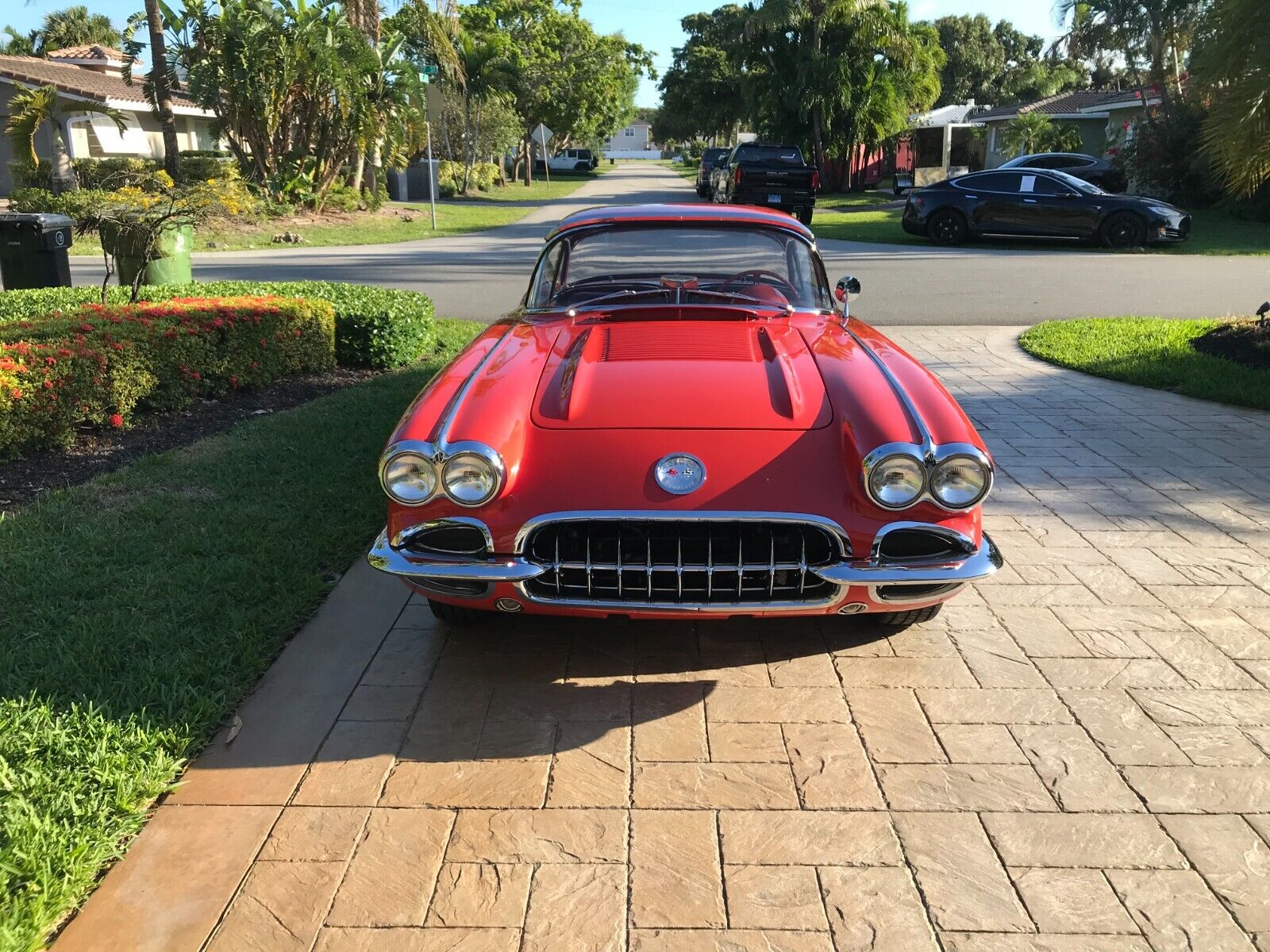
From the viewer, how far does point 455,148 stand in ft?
131


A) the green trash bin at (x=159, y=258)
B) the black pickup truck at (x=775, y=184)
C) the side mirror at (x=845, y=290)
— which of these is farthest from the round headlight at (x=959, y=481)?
the black pickup truck at (x=775, y=184)

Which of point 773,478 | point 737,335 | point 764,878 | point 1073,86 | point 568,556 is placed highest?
point 1073,86

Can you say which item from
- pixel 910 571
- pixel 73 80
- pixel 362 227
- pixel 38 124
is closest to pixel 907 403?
pixel 910 571

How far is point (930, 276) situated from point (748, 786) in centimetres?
1211

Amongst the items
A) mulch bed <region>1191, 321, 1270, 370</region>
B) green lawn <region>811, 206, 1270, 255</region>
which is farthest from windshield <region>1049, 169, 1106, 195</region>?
mulch bed <region>1191, 321, 1270, 370</region>

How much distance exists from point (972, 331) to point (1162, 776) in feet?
25.2

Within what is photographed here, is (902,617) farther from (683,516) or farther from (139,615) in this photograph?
(139,615)

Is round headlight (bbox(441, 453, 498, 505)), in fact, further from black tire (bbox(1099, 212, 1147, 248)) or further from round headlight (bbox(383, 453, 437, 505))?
black tire (bbox(1099, 212, 1147, 248))

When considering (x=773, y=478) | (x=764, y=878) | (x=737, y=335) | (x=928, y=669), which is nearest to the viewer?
(x=764, y=878)

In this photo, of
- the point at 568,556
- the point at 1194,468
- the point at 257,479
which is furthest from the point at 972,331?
the point at 568,556

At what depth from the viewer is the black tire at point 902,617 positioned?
3553mm

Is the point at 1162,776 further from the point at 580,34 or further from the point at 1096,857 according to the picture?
the point at 580,34

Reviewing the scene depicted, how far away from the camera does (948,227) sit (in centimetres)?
1802

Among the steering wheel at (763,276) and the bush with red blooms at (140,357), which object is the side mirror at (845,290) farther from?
the bush with red blooms at (140,357)
